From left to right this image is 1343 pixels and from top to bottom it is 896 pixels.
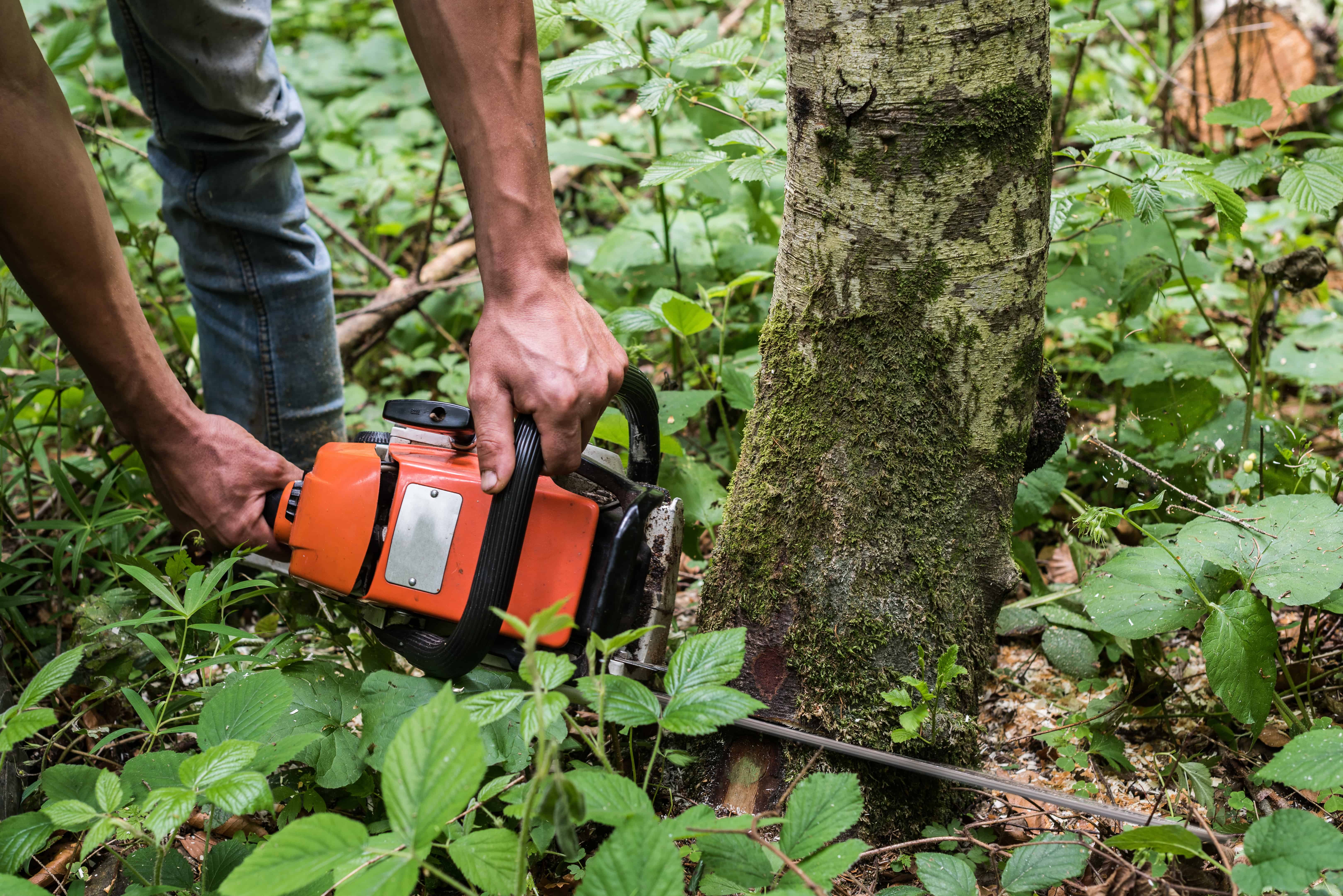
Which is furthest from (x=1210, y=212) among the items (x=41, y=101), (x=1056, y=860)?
(x=41, y=101)

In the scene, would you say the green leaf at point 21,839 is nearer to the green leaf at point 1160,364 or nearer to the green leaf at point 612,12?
the green leaf at point 612,12

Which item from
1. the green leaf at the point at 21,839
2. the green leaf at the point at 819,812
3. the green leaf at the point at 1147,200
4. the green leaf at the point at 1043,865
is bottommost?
the green leaf at the point at 21,839

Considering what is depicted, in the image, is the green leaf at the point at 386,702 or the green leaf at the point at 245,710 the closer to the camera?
the green leaf at the point at 245,710

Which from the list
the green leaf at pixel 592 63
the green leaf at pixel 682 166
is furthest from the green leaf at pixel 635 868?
the green leaf at pixel 592 63

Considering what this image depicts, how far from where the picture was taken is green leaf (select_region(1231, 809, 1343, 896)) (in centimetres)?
100

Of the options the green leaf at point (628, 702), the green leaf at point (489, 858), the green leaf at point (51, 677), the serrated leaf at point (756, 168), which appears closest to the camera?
the green leaf at point (489, 858)

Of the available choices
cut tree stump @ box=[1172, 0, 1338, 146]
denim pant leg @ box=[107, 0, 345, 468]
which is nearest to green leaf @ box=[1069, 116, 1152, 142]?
denim pant leg @ box=[107, 0, 345, 468]

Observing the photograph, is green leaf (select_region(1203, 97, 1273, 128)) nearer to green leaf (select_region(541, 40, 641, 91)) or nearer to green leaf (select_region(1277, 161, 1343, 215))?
green leaf (select_region(1277, 161, 1343, 215))

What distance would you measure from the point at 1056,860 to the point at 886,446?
25.8 inches

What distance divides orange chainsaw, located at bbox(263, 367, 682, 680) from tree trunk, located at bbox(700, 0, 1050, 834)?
7.0 inches

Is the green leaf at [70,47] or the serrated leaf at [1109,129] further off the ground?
the green leaf at [70,47]

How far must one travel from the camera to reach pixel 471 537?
1595mm

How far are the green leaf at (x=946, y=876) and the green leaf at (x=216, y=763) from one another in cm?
93

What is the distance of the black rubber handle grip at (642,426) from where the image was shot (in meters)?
1.66
